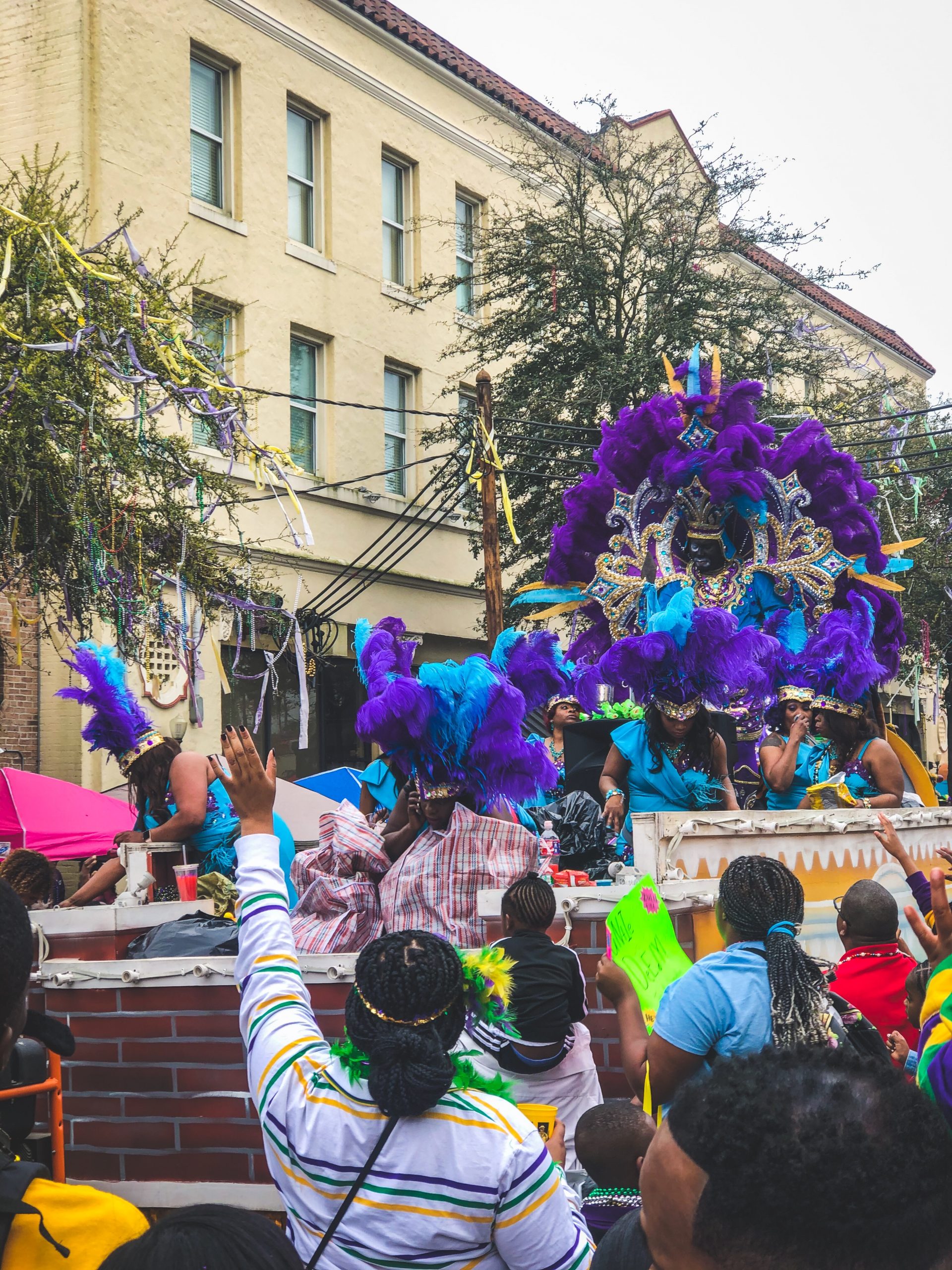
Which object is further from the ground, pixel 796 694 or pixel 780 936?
pixel 796 694

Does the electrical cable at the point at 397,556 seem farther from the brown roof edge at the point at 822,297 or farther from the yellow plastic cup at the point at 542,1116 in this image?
the yellow plastic cup at the point at 542,1116

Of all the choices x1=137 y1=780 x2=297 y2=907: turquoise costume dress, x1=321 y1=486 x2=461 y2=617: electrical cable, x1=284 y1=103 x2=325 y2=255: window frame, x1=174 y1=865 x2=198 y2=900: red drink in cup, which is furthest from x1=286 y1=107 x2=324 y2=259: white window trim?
x1=174 y1=865 x2=198 y2=900: red drink in cup

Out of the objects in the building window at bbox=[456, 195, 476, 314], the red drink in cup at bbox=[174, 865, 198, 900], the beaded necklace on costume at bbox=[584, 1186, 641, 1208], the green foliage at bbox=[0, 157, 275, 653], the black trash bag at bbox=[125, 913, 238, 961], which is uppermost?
the building window at bbox=[456, 195, 476, 314]

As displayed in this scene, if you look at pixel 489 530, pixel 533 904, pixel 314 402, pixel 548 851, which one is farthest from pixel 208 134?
pixel 533 904

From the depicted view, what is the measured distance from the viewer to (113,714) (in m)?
6.76

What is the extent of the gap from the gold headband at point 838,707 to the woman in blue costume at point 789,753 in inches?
4.0

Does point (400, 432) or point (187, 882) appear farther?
point (400, 432)

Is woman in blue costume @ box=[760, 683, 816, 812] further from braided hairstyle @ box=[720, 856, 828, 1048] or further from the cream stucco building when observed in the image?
the cream stucco building

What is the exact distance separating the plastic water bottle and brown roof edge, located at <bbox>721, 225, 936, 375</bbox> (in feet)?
46.2

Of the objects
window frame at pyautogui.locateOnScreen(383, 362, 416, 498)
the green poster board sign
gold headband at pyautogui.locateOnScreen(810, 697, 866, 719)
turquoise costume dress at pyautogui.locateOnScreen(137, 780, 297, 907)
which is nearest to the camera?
the green poster board sign

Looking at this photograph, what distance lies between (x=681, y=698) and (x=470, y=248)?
15.8 m

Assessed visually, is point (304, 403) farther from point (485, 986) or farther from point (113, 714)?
point (485, 986)

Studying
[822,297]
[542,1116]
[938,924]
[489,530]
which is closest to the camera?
[542,1116]

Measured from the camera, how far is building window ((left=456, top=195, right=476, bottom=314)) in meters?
21.3
